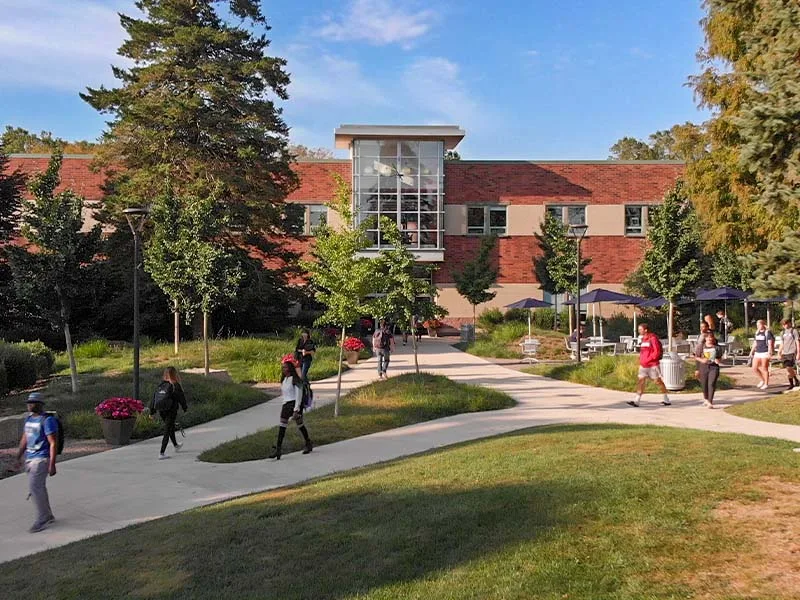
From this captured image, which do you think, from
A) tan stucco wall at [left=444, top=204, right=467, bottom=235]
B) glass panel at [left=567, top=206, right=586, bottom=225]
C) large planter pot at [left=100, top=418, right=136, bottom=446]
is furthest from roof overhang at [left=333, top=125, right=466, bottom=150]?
large planter pot at [left=100, top=418, right=136, bottom=446]

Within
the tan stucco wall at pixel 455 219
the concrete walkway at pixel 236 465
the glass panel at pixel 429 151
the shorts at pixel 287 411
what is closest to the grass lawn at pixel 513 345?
the concrete walkway at pixel 236 465

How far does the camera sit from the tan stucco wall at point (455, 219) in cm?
4806

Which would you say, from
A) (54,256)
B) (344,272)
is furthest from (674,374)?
(54,256)

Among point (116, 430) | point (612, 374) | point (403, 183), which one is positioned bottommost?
point (116, 430)

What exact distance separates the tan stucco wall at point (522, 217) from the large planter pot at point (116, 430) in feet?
123

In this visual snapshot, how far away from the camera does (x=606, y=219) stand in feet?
160

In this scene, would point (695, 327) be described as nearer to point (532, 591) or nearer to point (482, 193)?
point (482, 193)

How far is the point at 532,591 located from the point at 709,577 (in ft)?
3.74

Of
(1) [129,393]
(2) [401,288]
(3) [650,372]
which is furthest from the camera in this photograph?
(2) [401,288]

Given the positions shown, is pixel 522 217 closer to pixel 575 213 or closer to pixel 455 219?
pixel 575 213

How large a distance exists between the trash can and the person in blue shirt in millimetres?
14224

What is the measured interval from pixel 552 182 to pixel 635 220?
19.8ft

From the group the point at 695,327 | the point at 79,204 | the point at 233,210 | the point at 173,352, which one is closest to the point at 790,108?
the point at 79,204

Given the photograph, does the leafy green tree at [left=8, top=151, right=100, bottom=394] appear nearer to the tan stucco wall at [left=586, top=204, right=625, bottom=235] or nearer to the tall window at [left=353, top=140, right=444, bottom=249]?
the tall window at [left=353, top=140, right=444, bottom=249]
